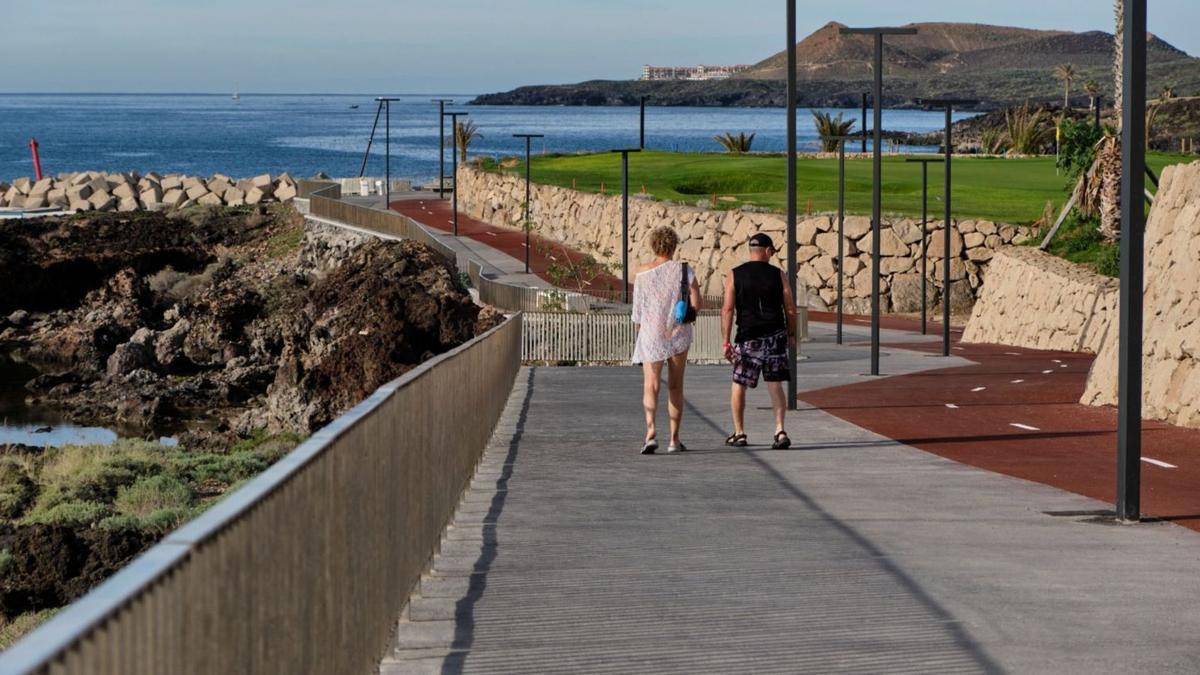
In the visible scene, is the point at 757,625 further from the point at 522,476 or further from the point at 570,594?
the point at 522,476

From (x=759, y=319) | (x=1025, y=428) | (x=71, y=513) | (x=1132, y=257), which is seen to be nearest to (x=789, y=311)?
(x=759, y=319)

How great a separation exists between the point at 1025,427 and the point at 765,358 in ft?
15.8

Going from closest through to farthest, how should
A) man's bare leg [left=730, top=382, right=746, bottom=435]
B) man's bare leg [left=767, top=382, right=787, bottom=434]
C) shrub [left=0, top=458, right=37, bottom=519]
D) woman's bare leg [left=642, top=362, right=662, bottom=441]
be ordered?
woman's bare leg [left=642, top=362, right=662, bottom=441] < man's bare leg [left=767, top=382, right=787, bottom=434] < man's bare leg [left=730, top=382, right=746, bottom=435] < shrub [left=0, top=458, right=37, bottom=519]

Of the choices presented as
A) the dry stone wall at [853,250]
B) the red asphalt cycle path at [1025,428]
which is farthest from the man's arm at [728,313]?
the dry stone wall at [853,250]

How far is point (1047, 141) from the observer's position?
4134 inches

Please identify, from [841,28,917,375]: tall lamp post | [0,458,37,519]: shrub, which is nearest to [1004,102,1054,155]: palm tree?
[841,28,917,375]: tall lamp post

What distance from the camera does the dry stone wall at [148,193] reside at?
10675 centimetres

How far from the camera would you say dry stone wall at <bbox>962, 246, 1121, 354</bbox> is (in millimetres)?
38750

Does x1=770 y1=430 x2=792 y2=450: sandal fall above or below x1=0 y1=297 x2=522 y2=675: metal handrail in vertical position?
below

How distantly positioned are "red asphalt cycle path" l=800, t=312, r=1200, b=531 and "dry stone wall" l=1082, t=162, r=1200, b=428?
310mm

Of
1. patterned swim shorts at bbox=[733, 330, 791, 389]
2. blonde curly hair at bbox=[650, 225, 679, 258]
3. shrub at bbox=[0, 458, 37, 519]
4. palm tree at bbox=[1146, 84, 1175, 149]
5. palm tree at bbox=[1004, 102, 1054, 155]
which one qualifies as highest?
palm tree at bbox=[1146, 84, 1175, 149]

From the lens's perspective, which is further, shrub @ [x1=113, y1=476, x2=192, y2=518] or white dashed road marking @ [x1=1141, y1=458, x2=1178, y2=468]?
shrub @ [x1=113, y1=476, x2=192, y2=518]

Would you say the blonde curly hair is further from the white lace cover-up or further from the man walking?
the man walking

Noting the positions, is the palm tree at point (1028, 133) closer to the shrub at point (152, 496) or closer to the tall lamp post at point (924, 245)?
the tall lamp post at point (924, 245)
